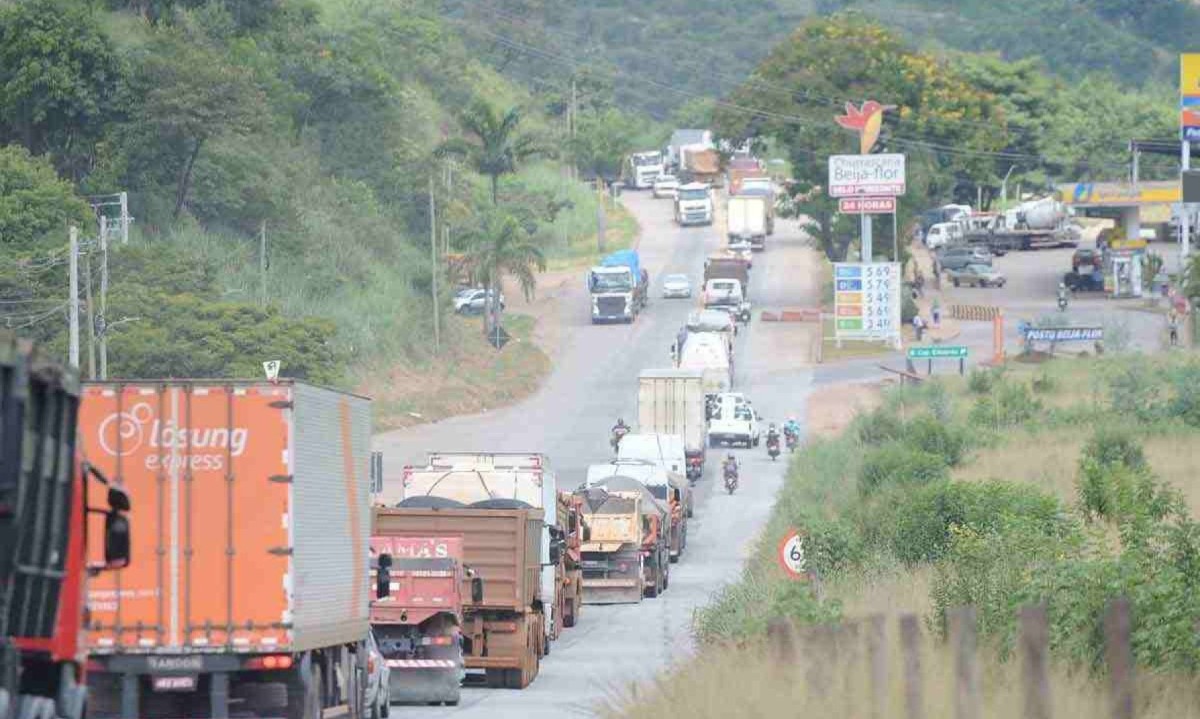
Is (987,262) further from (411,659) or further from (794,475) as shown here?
(411,659)

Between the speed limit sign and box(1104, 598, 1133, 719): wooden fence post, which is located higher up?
box(1104, 598, 1133, 719): wooden fence post

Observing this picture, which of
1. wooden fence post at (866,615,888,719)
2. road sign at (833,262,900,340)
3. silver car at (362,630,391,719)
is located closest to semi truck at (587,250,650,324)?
road sign at (833,262,900,340)

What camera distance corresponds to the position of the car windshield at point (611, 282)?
9144 centimetres

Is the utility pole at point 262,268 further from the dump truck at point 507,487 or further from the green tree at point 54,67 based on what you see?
the dump truck at point 507,487

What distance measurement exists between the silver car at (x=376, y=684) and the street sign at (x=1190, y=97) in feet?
237

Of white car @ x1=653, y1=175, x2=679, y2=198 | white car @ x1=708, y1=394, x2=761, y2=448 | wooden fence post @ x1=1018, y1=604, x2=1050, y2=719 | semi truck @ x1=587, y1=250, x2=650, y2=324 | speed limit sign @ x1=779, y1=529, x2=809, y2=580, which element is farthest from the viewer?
white car @ x1=653, y1=175, x2=679, y2=198

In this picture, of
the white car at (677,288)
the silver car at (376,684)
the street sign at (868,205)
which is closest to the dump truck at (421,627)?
the silver car at (376,684)

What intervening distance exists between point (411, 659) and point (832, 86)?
7764cm

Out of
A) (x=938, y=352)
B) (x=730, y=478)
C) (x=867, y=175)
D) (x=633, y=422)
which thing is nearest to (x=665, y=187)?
(x=867, y=175)

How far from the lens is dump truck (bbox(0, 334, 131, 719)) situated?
10.8 m

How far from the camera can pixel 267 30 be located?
92.6m

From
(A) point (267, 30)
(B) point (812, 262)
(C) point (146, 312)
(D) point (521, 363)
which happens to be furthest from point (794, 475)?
(B) point (812, 262)

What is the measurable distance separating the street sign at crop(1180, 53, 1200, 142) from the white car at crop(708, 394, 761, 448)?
30961 mm

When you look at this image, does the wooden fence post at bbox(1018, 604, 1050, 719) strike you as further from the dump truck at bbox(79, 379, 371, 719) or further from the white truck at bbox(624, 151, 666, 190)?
the white truck at bbox(624, 151, 666, 190)
